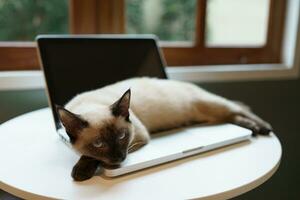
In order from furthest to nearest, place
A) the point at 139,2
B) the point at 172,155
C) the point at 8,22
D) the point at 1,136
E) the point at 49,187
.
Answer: the point at 139,2
the point at 8,22
the point at 1,136
the point at 172,155
the point at 49,187

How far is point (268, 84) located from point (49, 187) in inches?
52.2

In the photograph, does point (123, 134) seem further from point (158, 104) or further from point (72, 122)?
point (158, 104)

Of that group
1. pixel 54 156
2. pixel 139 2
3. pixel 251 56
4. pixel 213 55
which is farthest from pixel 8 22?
pixel 251 56

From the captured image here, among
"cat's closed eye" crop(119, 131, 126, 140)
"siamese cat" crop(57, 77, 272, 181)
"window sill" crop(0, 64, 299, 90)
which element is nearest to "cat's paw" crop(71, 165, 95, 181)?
"siamese cat" crop(57, 77, 272, 181)

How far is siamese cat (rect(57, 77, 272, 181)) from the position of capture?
85 centimetres

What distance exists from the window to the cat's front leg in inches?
30.5

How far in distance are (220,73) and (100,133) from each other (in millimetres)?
966

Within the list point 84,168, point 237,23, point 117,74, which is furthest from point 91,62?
point 237,23

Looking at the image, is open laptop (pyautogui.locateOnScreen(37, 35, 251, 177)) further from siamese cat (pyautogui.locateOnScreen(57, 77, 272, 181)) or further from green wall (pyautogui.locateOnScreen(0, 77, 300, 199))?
green wall (pyautogui.locateOnScreen(0, 77, 300, 199))

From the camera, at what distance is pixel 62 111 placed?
82cm

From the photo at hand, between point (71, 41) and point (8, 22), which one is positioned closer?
point (71, 41)

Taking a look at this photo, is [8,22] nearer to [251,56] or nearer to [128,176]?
[128,176]

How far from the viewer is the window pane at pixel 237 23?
1796mm

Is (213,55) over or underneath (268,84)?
over
